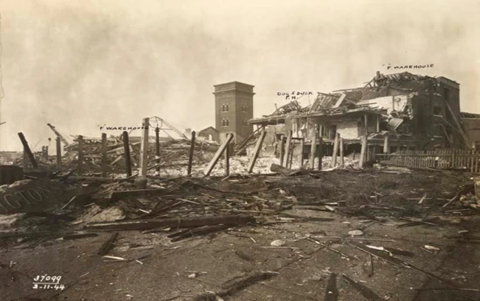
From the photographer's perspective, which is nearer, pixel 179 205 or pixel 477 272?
pixel 477 272

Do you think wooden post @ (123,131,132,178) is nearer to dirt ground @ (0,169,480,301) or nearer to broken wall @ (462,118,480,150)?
dirt ground @ (0,169,480,301)

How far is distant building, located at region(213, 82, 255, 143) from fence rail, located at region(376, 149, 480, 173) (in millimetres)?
38610

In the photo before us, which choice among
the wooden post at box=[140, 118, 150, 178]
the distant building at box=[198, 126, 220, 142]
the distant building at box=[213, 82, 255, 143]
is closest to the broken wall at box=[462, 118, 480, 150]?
the distant building at box=[213, 82, 255, 143]

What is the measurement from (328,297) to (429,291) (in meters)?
1.05

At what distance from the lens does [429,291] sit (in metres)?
3.16

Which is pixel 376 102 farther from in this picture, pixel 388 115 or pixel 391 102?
pixel 388 115

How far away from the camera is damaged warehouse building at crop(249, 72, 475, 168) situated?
26297 millimetres

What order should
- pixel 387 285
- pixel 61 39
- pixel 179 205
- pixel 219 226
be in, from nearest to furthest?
pixel 387 285
pixel 219 226
pixel 61 39
pixel 179 205

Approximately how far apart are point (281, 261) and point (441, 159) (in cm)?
1599

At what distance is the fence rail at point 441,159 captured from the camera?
48.1ft

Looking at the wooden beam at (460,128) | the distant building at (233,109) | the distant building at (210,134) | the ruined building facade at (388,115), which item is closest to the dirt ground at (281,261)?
the ruined building facade at (388,115)

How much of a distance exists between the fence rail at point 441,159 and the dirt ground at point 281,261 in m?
9.76

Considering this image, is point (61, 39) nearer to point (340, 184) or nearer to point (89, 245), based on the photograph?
point (89, 245)

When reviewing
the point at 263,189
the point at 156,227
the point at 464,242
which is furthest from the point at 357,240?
the point at 263,189
